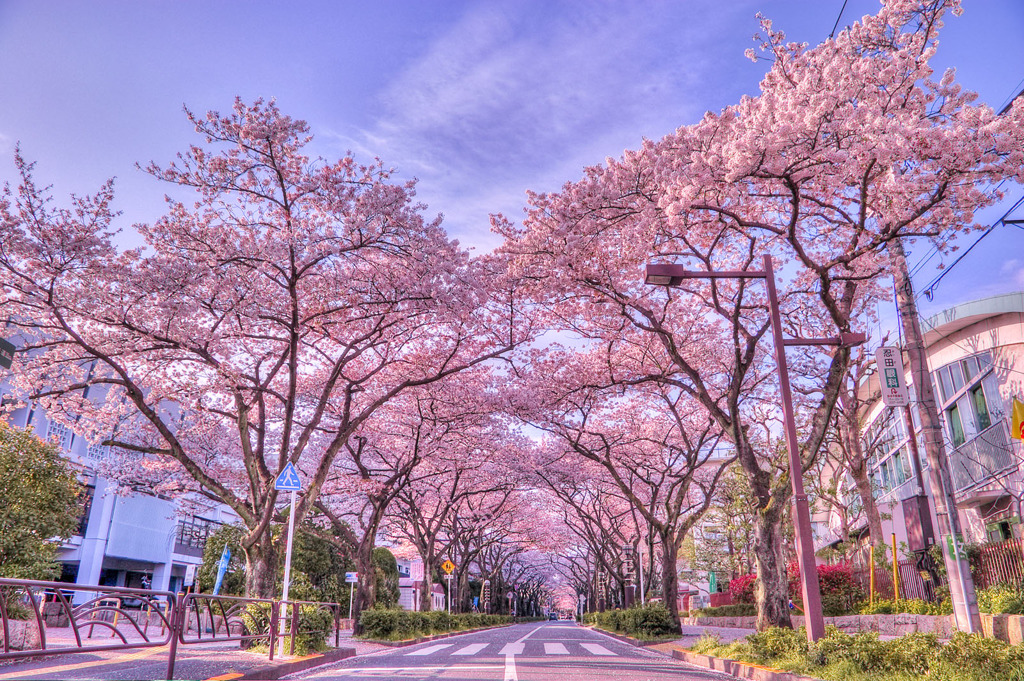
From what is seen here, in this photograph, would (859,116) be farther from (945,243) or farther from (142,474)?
(142,474)

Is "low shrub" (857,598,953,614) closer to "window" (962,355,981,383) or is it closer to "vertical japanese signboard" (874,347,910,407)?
"vertical japanese signboard" (874,347,910,407)

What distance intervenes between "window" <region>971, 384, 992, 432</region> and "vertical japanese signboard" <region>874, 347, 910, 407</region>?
9.40 metres

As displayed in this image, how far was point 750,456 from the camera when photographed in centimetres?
1238

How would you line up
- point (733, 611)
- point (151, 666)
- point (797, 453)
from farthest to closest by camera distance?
point (733, 611) → point (797, 453) → point (151, 666)

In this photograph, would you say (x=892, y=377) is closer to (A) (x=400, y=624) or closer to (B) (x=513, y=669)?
(B) (x=513, y=669)

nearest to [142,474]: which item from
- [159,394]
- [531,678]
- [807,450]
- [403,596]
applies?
[159,394]

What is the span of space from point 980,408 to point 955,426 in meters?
2.17

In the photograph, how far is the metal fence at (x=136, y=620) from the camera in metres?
5.30

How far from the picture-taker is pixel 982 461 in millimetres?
18531

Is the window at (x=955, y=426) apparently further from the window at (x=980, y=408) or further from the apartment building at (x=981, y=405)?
the window at (x=980, y=408)

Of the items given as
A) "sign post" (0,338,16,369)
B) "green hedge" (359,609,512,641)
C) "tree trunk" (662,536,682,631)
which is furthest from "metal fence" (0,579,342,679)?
"tree trunk" (662,536,682,631)

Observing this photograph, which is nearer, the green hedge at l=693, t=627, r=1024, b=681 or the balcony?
the green hedge at l=693, t=627, r=1024, b=681

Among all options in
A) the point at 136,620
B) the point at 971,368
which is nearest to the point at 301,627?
the point at 136,620

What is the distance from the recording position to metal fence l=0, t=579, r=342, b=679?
17.4ft
